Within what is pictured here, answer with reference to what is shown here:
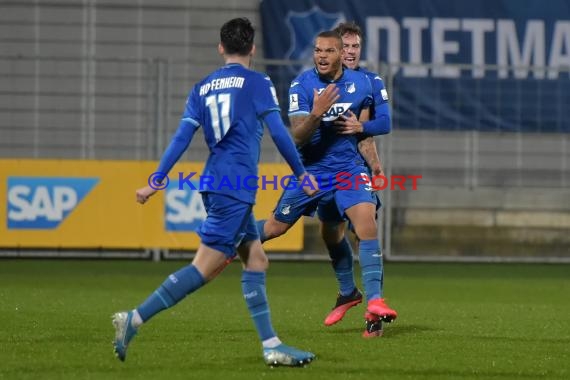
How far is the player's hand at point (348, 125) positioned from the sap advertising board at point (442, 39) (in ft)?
30.3

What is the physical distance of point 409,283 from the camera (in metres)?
15.5

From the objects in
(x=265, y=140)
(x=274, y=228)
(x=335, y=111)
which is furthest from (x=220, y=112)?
(x=265, y=140)

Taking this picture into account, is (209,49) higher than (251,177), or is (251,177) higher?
(209,49)

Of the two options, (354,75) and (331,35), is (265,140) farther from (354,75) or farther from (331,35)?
(331,35)

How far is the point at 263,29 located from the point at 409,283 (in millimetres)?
5769

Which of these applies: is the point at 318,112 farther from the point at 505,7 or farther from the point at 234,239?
the point at 505,7

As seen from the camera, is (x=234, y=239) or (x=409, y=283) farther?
(x=409, y=283)

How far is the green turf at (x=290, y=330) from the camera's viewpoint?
299 inches

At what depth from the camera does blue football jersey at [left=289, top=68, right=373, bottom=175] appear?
9.62 metres

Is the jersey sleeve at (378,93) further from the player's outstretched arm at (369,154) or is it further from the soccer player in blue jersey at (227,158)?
the soccer player in blue jersey at (227,158)

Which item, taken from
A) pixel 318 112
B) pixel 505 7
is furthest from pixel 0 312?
pixel 505 7

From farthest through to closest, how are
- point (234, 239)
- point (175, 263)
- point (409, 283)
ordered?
point (175, 263) < point (409, 283) < point (234, 239)

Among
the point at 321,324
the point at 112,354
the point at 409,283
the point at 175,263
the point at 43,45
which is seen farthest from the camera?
the point at 43,45

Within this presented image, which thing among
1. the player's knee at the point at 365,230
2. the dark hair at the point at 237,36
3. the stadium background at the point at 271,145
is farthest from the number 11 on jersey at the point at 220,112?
the stadium background at the point at 271,145
